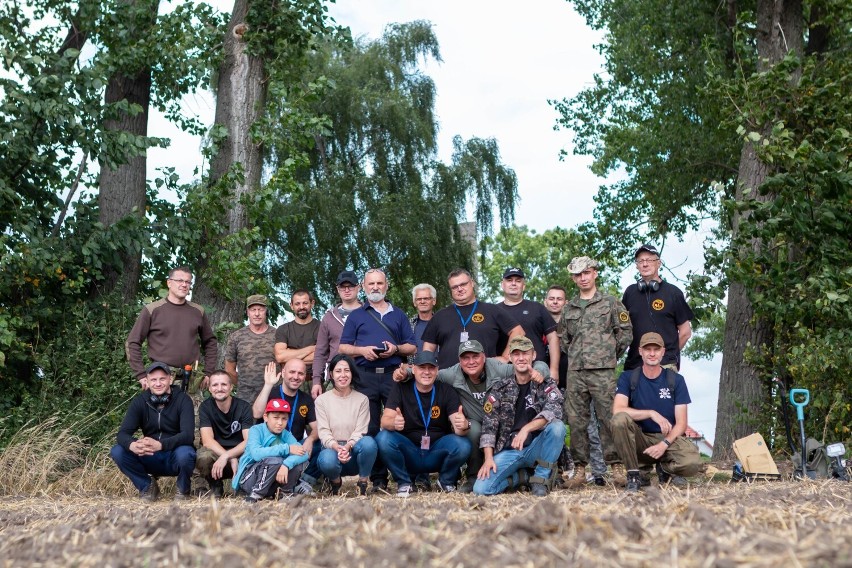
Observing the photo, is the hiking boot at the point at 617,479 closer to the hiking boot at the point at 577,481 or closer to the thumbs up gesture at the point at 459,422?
the hiking boot at the point at 577,481

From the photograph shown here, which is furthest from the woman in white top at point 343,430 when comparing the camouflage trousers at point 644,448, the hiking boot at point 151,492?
the camouflage trousers at point 644,448

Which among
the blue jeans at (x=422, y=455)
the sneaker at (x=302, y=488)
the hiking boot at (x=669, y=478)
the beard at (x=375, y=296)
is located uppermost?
the beard at (x=375, y=296)

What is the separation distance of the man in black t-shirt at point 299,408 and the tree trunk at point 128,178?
4.43 m

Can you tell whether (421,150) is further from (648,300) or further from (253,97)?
(648,300)

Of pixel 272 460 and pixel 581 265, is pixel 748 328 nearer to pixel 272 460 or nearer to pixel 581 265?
pixel 581 265

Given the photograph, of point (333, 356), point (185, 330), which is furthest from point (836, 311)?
point (185, 330)

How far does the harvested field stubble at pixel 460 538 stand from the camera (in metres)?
3.79

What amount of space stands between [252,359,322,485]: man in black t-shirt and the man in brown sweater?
1.03 metres

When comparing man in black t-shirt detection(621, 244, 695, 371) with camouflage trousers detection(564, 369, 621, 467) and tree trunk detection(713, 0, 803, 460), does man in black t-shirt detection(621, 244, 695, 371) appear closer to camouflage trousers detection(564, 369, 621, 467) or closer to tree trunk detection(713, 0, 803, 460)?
camouflage trousers detection(564, 369, 621, 467)

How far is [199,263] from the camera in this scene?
13.7 meters

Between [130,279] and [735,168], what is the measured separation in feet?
30.2

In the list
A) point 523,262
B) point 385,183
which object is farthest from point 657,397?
point 523,262

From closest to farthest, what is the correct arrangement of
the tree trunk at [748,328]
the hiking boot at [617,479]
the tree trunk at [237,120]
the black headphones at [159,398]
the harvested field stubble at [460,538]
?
the harvested field stubble at [460,538] → the black headphones at [159,398] → the hiking boot at [617,479] → the tree trunk at [748,328] → the tree trunk at [237,120]

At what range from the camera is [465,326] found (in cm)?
890
